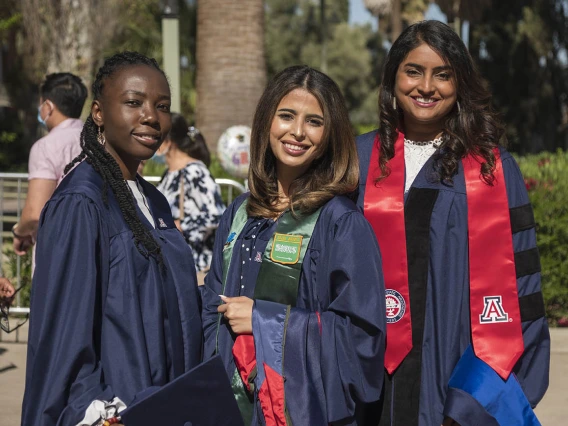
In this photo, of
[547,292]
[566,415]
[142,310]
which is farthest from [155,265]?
[547,292]

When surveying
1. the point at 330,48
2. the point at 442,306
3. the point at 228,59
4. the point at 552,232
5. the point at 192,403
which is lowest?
the point at 552,232

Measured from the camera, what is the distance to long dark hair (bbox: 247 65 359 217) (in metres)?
2.85

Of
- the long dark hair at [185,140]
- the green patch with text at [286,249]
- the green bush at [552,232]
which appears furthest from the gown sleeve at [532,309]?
the green bush at [552,232]

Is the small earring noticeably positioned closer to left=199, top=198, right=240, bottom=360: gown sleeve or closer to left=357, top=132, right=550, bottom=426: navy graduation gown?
left=199, top=198, right=240, bottom=360: gown sleeve

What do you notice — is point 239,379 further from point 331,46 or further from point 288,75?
point 331,46

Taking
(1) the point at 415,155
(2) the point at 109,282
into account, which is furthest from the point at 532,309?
(2) the point at 109,282

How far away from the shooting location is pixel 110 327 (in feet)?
7.85

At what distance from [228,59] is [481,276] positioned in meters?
8.03

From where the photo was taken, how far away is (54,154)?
5.32m

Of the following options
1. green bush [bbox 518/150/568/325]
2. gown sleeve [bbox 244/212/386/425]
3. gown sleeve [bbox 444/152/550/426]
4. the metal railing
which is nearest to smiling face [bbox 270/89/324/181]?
gown sleeve [bbox 244/212/386/425]

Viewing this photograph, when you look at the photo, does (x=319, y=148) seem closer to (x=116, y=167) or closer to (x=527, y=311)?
(x=116, y=167)

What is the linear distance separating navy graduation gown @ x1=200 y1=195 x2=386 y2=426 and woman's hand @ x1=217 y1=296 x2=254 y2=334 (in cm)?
2

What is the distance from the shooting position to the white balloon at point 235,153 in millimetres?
8773

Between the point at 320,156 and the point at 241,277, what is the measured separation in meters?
0.48
